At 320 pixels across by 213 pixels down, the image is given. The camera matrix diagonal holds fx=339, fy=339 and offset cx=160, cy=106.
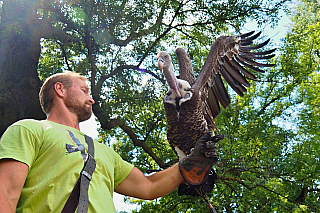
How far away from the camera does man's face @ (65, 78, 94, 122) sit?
7.50 ft

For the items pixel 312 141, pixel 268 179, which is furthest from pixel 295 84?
pixel 268 179

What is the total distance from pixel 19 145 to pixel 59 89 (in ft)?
2.19

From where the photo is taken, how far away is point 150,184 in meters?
2.37

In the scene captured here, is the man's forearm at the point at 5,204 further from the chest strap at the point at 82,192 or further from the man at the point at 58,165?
the chest strap at the point at 82,192

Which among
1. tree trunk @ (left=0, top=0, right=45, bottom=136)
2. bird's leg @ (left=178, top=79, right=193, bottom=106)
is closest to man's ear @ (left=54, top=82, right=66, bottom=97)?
bird's leg @ (left=178, top=79, right=193, bottom=106)

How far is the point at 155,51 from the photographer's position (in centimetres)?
776

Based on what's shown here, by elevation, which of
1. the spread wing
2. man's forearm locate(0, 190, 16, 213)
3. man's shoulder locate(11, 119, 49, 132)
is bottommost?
man's forearm locate(0, 190, 16, 213)

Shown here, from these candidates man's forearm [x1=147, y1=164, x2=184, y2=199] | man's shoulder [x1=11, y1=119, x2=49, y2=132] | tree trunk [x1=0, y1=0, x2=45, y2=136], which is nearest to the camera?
man's shoulder [x1=11, y1=119, x2=49, y2=132]

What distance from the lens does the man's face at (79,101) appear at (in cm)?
229

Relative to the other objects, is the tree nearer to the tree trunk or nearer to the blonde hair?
the tree trunk

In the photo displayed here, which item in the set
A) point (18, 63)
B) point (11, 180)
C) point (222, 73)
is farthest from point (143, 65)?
point (11, 180)

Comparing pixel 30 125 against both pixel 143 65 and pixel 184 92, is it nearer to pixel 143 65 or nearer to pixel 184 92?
pixel 184 92

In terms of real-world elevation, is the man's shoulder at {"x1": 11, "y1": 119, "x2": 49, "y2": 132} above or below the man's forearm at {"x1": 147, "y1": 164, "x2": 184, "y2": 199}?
below

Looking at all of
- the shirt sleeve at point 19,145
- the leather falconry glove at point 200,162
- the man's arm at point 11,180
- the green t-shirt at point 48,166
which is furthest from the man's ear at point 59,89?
the leather falconry glove at point 200,162
